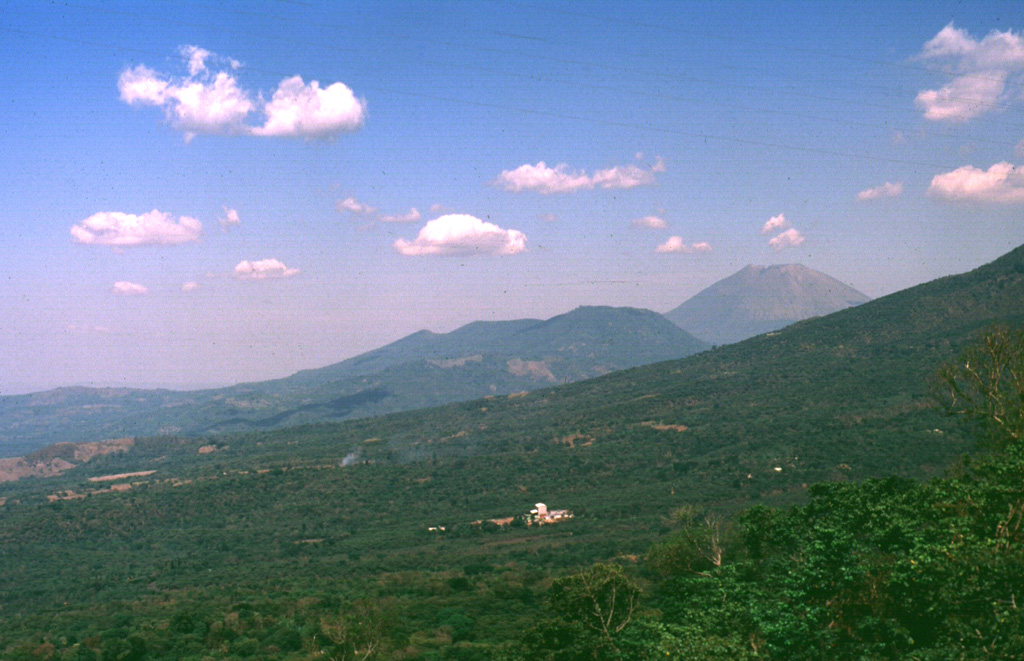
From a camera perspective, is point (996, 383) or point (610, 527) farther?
point (610, 527)

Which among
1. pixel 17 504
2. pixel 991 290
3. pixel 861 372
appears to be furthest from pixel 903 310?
pixel 17 504

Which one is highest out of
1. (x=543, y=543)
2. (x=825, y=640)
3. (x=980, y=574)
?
(x=980, y=574)

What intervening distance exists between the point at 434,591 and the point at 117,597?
39167 millimetres

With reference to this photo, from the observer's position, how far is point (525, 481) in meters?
119

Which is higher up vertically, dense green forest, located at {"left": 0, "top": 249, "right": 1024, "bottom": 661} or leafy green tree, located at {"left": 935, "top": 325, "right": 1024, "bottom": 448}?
leafy green tree, located at {"left": 935, "top": 325, "right": 1024, "bottom": 448}

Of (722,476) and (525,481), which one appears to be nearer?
(722,476)

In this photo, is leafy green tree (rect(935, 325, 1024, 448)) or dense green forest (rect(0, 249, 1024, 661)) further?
leafy green tree (rect(935, 325, 1024, 448))

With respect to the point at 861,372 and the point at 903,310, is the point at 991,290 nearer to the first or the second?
the point at 903,310

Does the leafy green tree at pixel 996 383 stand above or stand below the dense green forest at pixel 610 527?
above

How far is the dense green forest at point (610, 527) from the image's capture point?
87.2 ft

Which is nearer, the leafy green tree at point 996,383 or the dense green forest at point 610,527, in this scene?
the dense green forest at point 610,527

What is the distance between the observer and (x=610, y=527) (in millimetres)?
82625

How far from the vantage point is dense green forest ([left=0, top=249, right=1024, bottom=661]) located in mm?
26578

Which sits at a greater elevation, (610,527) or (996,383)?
(996,383)
